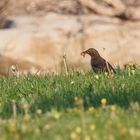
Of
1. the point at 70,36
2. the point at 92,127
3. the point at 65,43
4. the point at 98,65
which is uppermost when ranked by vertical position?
the point at 70,36

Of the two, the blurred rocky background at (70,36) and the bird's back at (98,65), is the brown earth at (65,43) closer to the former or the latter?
the blurred rocky background at (70,36)

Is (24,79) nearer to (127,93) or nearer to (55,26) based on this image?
(127,93)

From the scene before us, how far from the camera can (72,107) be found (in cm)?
938

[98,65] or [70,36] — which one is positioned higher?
[70,36]

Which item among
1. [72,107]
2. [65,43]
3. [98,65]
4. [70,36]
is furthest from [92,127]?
[70,36]

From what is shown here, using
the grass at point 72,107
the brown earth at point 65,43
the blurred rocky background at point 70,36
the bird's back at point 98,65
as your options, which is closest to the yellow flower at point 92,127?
the grass at point 72,107

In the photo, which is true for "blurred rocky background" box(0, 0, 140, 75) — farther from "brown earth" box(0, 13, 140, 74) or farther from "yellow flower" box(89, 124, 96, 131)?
"yellow flower" box(89, 124, 96, 131)

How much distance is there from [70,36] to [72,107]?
30.7 ft

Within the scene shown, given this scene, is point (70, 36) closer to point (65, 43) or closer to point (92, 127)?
point (65, 43)

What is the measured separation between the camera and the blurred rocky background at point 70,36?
713 inches

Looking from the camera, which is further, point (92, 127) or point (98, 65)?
point (98, 65)

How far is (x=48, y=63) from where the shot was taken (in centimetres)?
1812

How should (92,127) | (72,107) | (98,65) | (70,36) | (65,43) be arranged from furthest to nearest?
(70,36) < (65,43) < (98,65) < (72,107) < (92,127)

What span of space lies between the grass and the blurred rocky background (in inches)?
186
